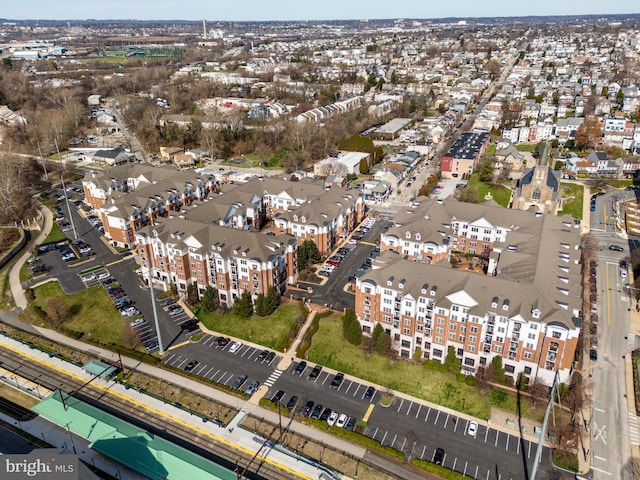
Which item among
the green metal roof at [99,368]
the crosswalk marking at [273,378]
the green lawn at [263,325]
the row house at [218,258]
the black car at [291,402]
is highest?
the row house at [218,258]

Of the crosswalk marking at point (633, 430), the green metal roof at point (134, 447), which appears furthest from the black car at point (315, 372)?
the crosswalk marking at point (633, 430)

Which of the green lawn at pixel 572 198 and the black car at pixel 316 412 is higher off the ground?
the green lawn at pixel 572 198

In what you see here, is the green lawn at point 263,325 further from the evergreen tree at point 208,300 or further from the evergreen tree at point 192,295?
the evergreen tree at point 192,295

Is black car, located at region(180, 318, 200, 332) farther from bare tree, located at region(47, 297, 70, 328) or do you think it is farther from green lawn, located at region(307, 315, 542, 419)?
bare tree, located at region(47, 297, 70, 328)

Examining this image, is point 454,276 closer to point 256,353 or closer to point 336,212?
point 256,353

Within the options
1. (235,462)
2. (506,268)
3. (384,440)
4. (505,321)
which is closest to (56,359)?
(235,462)

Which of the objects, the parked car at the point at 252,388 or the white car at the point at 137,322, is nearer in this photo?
the parked car at the point at 252,388

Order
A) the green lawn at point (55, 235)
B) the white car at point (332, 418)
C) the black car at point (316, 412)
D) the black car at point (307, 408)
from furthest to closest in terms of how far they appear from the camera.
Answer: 1. the green lawn at point (55, 235)
2. the black car at point (307, 408)
3. the black car at point (316, 412)
4. the white car at point (332, 418)

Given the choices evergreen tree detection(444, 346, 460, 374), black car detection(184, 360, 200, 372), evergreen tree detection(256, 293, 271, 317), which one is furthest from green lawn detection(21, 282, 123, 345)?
evergreen tree detection(444, 346, 460, 374)
